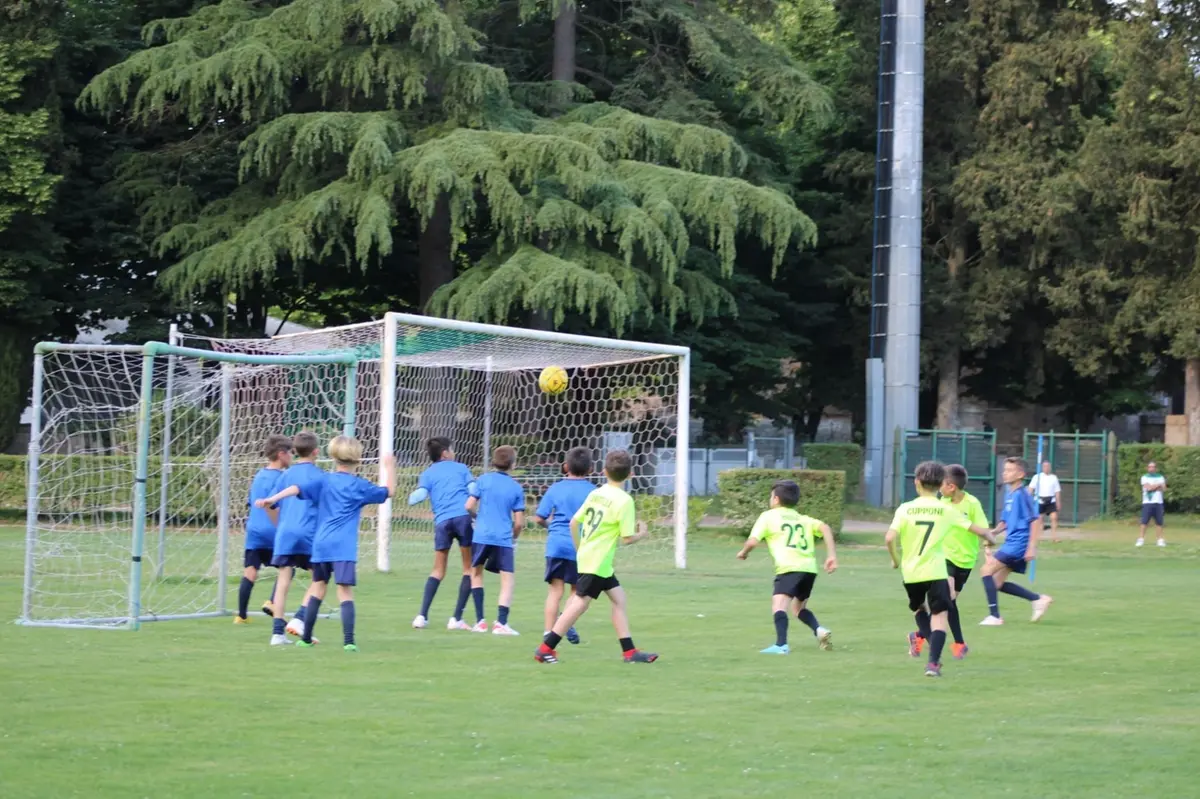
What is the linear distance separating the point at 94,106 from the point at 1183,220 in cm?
2738

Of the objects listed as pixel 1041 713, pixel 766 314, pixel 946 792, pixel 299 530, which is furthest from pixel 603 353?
pixel 766 314

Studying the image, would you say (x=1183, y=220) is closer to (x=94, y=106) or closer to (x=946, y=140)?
(x=946, y=140)

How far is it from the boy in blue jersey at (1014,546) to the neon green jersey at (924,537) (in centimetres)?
377

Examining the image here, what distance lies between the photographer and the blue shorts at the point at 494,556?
1365 centimetres

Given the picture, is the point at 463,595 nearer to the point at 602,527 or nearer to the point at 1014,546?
the point at 602,527

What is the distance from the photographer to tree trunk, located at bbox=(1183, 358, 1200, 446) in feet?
140

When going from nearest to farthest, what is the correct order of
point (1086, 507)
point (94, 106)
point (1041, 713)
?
point (1041, 713) < point (94, 106) < point (1086, 507)

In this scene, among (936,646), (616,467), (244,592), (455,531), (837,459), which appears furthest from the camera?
(837,459)

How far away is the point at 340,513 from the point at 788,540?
3451 millimetres

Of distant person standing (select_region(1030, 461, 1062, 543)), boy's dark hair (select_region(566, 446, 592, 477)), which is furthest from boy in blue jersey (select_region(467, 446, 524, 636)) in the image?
distant person standing (select_region(1030, 461, 1062, 543))

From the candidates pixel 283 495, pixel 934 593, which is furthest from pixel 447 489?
pixel 934 593

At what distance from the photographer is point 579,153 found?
33031 mm

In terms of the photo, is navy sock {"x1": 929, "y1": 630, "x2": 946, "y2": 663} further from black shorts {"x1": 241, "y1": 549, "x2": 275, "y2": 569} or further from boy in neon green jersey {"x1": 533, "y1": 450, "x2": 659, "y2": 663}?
black shorts {"x1": 241, "y1": 549, "x2": 275, "y2": 569}

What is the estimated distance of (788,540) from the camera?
1224 cm
